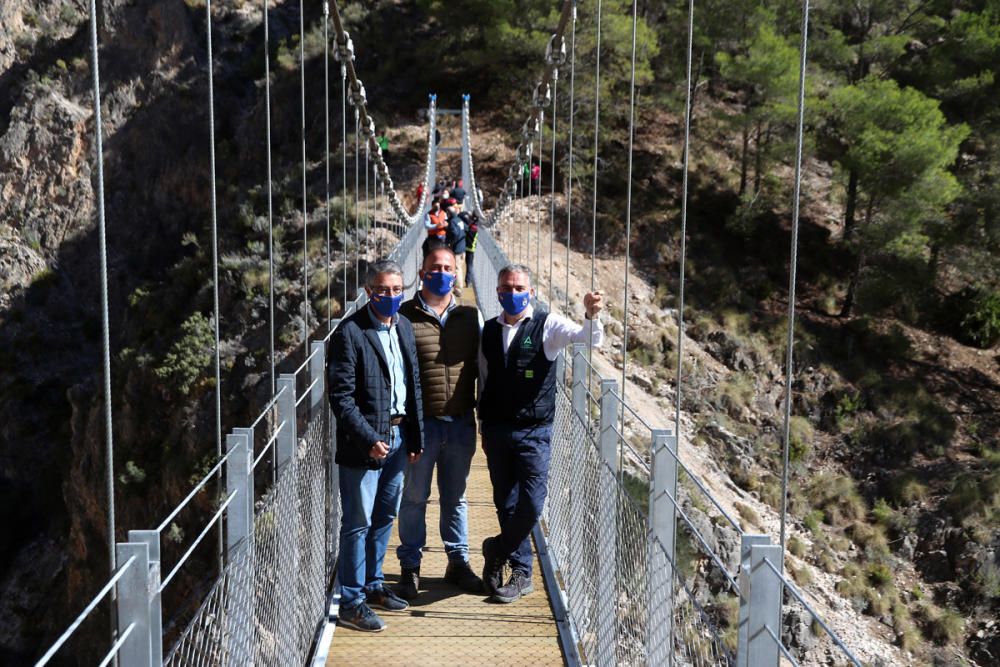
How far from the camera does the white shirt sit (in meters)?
3.52

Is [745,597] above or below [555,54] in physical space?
below

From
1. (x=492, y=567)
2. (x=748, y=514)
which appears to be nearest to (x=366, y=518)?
(x=492, y=567)

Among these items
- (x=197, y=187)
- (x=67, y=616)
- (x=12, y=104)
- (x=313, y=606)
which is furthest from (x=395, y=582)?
(x=12, y=104)

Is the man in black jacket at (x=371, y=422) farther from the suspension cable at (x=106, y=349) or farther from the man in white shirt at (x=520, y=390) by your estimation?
the suspension cable at (x=106, y=349)

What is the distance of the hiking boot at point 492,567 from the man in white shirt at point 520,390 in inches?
5.3

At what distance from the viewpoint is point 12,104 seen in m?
29.2

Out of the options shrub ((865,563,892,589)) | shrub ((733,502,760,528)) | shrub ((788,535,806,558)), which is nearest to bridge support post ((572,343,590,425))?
shrub ((733,502,760,528))

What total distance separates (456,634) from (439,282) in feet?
3.85

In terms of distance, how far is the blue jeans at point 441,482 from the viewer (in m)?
3.75

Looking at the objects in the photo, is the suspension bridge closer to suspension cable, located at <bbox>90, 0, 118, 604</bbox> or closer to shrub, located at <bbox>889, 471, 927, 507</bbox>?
suspension cable, located at <bbox>90, 0, 118, 604</bbox>

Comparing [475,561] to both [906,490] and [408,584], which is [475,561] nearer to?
[408,584]

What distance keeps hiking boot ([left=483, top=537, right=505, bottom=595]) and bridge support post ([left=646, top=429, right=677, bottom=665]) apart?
42.2 inches

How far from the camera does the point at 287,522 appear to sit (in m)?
3.07

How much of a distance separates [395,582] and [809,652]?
9681 mm
